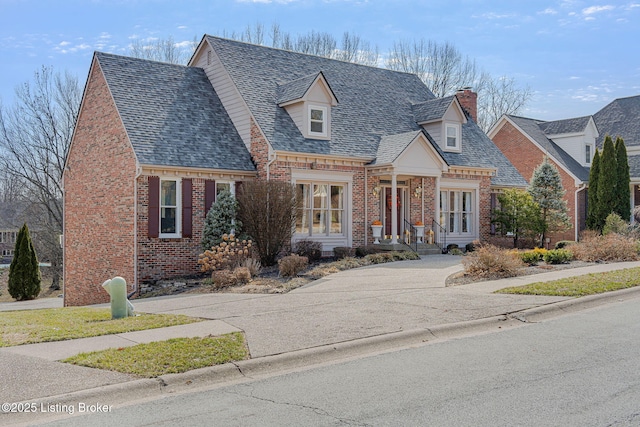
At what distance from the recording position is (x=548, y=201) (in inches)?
1032

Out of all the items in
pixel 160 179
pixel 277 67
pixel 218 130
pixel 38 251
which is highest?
pixel 277 67

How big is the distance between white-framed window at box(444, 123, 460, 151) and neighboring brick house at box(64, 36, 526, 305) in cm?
6

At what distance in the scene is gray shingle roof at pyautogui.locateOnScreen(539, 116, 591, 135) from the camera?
1398 inches

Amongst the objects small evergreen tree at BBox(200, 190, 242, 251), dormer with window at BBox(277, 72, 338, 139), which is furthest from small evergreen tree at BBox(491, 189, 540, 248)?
small evergreen tree at BBox(200, 190, 242, 251)

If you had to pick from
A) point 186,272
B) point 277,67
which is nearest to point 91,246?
point 186,272

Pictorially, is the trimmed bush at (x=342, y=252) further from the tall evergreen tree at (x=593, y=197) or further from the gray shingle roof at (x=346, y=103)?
the tall evergreen tree at (x=593, y=197)

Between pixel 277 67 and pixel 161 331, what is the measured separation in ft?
55.4

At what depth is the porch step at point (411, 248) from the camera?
2211 cm

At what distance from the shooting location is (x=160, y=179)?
63.3 feet

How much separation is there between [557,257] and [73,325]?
1419cm

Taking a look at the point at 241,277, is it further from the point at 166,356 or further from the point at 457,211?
the point at 457,211

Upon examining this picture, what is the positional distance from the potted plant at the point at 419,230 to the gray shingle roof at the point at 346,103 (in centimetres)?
315

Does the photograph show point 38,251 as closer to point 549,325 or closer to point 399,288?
point 399,288

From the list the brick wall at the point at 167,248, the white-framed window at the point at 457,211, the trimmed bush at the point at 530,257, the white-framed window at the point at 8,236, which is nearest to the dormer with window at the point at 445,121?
the white-framed window at the point at 457,211
